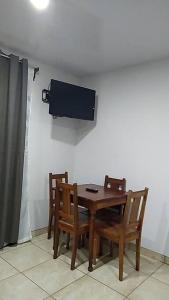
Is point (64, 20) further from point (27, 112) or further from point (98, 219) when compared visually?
point (98, 219)

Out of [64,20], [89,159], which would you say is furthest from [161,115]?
[64,20]

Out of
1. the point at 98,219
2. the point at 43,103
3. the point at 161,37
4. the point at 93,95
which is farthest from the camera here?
the point at 93,95

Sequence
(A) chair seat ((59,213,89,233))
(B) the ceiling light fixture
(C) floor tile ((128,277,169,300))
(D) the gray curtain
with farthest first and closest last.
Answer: (D) the gray curtain → (A) chair seat ((59,213,89,233)) → (C) floor tile ((128,277,169,300)) → (B) the ceiling light fixture

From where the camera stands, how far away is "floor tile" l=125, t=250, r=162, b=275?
2.62 meters

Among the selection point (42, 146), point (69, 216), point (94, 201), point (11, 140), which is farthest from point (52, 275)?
point (42, 146)

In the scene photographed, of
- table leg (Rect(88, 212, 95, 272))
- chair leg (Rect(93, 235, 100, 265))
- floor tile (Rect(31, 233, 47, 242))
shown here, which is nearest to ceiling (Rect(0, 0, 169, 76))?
table leg (Rect(88, 212, 95, 272))

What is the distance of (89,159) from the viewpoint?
3.70 m

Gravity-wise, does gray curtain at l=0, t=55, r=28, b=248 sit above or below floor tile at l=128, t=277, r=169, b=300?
above

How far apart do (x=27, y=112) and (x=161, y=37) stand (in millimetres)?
1773

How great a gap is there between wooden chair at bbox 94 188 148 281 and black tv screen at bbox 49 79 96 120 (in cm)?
151

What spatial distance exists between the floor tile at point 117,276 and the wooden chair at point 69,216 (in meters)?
0.31

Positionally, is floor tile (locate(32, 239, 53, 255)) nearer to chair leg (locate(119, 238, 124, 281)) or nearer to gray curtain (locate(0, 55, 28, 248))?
gray curtain (locate(0, 55, 28, 248))

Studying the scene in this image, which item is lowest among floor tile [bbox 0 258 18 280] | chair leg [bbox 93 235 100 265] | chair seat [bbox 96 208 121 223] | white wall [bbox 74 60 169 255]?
floor tile [bbox 0 258 18 280]

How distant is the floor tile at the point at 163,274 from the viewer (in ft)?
8.05
